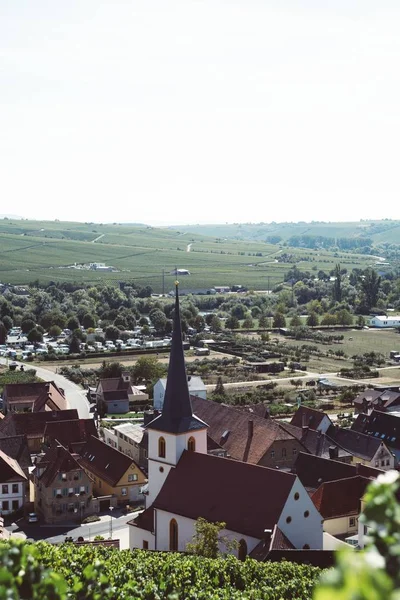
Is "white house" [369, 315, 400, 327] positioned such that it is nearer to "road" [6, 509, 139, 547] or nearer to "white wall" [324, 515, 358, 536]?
"road" [6, 509, 139, 547]

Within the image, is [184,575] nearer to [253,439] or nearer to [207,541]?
[207,541]

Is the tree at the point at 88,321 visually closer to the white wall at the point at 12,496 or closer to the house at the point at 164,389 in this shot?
the house at the point at 164,389

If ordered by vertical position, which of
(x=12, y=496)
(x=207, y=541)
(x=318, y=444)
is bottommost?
(x=12, y=496)

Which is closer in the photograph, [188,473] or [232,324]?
[188,473]

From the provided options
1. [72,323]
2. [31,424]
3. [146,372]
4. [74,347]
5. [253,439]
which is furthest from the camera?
[72,323]

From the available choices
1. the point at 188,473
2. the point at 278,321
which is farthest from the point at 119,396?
the point at 278,321

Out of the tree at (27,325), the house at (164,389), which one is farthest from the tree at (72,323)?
the house at (164,389)
